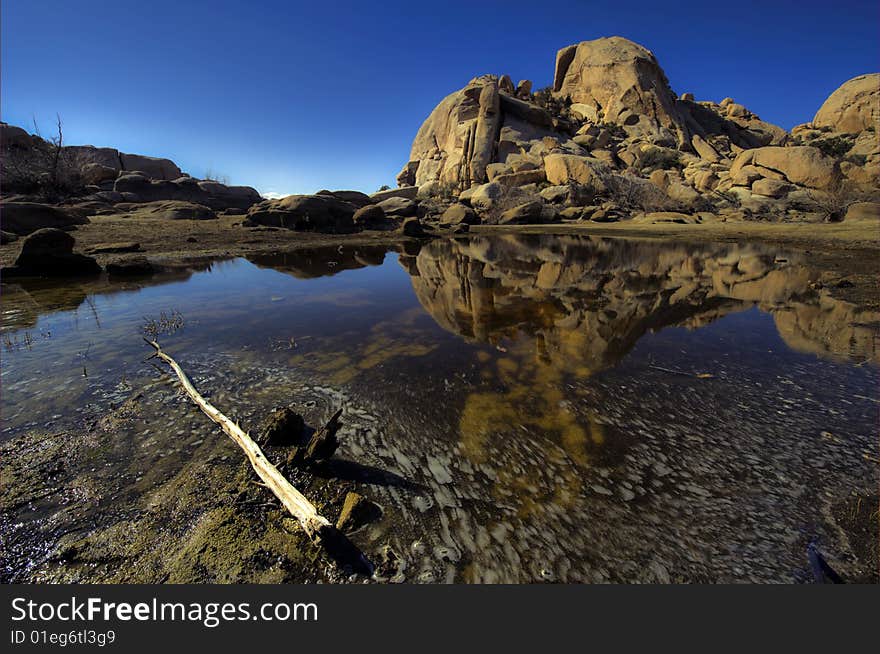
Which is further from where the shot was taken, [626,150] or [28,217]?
[626,150]

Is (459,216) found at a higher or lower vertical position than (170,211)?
higher

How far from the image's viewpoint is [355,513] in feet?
9.34

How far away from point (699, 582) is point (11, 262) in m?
21.6

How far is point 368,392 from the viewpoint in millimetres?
4930

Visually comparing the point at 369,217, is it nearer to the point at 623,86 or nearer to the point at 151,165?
the point at 151,165

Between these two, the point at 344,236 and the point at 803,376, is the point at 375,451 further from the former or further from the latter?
the point at 344,236

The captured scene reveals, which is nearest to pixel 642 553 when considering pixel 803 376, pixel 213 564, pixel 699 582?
pixel 699 582

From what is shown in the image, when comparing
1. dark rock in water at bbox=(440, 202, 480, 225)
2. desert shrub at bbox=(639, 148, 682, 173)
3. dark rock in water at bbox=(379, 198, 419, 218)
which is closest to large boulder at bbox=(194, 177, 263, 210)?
dark rock in water at bbox=(379, 198, 419, 218)

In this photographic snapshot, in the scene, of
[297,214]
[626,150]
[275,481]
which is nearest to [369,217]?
A: [297,214]

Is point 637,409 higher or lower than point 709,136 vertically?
lower

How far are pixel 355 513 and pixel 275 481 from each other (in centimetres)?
74

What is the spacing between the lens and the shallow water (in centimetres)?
267

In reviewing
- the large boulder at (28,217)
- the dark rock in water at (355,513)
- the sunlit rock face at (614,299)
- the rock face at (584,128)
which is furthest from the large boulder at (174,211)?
the rock face at (584,128)

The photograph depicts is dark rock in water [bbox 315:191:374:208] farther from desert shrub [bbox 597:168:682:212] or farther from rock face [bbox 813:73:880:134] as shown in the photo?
rock face [bbox 813:73:880:134]
